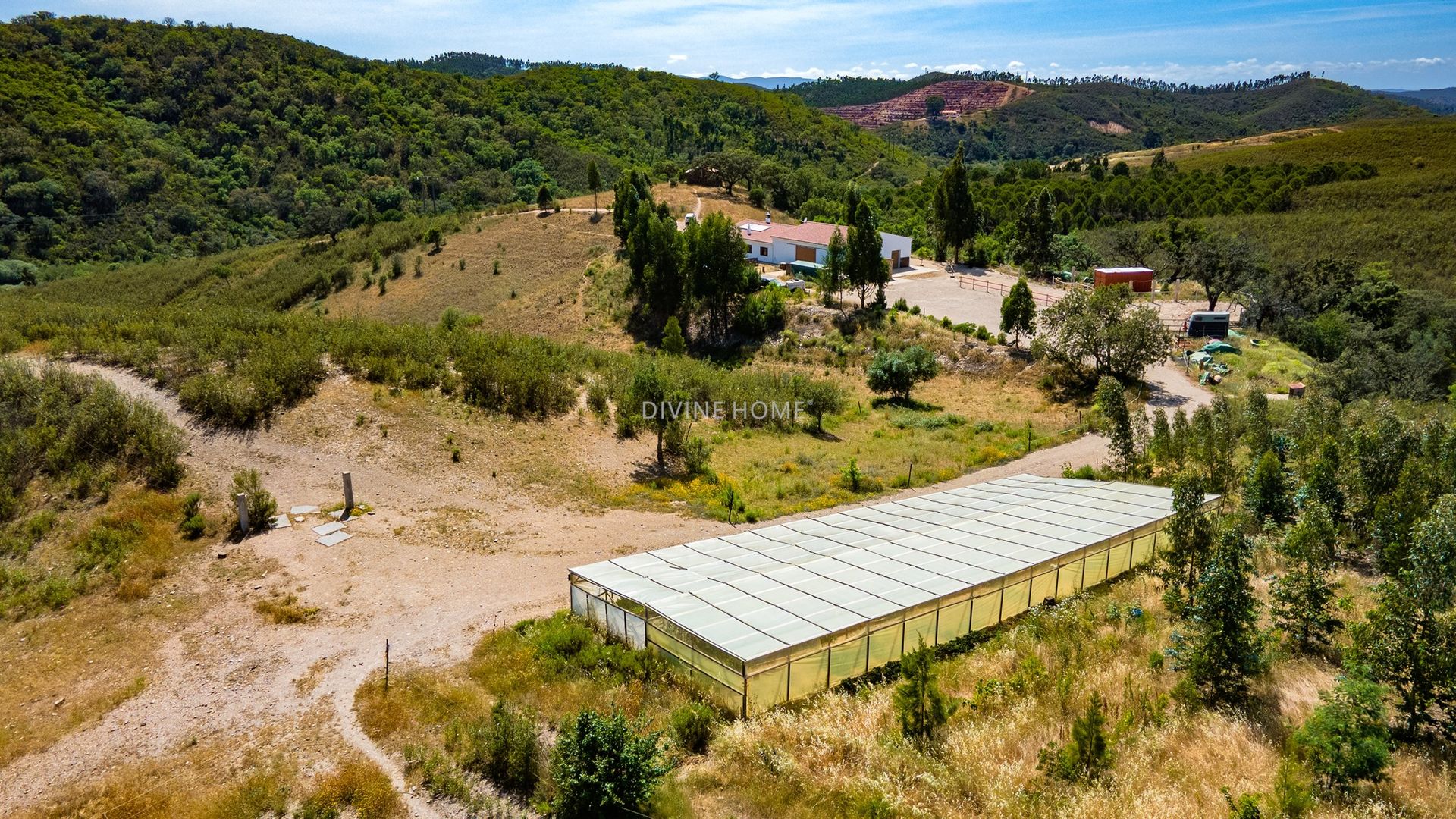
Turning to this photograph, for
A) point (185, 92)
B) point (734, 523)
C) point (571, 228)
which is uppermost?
point (185, 92)

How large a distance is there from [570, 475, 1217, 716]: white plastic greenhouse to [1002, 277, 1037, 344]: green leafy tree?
2052 centimetres

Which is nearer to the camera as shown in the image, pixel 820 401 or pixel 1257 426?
pixel 1257 426

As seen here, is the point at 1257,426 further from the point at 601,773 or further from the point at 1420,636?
the point at 601,773

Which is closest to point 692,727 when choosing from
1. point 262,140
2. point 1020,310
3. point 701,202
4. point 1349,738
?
point 1349,738

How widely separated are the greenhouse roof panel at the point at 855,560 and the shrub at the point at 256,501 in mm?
10200

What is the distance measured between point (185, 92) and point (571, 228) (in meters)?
65.5

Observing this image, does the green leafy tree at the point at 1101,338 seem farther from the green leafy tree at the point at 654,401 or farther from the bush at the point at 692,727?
the bush at the point at 692,727

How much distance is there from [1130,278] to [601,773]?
52005 mm

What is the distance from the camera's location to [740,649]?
13.2 meters

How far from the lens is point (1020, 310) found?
135ft

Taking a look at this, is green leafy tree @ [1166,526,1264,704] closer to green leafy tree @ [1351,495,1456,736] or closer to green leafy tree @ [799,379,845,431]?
green leafy tree @ [1351,495,1456,736]

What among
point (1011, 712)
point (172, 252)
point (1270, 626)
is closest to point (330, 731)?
point (1011, 712)

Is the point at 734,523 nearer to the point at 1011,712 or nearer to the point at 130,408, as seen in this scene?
the point at 1011,712

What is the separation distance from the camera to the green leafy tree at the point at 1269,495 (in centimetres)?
1920
